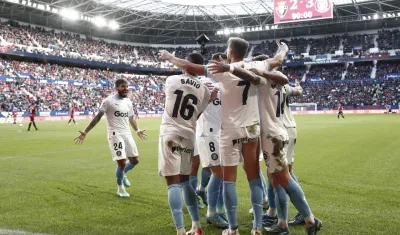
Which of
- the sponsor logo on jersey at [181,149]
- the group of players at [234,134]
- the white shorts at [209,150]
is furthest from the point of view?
the white shorts at [209,150]

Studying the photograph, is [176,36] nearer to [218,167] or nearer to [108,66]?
[108,66]

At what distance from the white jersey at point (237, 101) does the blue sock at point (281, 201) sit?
3.17 ft

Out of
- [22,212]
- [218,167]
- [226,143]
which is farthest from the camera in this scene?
[22,212]

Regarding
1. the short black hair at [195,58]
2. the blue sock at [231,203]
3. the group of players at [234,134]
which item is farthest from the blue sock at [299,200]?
the short black hair at [195,58]

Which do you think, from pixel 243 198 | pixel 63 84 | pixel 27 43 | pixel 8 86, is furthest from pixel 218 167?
pixel 27 43

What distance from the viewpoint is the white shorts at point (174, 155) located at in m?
4.76

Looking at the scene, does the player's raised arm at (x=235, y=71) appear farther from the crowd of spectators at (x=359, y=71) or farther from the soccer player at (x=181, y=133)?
the crowd of spectators at (x=359, y=71)

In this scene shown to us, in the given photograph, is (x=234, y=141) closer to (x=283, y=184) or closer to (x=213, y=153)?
(x=283, y=184)

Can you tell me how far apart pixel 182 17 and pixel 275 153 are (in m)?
65.6

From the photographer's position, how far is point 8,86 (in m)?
45.3

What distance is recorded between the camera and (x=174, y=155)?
Answer: 480 centimetres

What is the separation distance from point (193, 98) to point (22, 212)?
3.58 meters

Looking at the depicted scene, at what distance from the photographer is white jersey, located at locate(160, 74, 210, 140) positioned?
4.89 meters

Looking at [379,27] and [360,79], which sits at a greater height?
[379,27]
